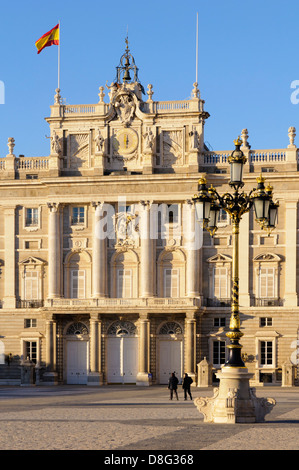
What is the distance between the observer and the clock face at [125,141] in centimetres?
7388

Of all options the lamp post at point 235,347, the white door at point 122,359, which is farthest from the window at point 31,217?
the lamp post at point 235,347

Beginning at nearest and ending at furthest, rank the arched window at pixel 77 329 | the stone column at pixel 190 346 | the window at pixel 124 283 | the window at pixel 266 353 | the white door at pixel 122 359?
1. the stone column at pixel 190 346
2. the window at pixel 266 353
3. the white door at pixel 122 359
4. the window at pixel 124 283
5. the arched window at pixel 77 329

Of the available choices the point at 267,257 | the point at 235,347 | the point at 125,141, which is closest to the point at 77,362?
the point at 267,257

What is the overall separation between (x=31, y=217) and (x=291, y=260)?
61.4ft

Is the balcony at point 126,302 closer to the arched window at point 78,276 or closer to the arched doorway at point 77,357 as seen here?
the arched window at point 78,276

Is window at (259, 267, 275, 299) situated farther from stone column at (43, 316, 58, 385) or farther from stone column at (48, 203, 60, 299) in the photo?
stone column at (43, 316, 58, 385)

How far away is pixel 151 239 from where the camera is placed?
72000 mm

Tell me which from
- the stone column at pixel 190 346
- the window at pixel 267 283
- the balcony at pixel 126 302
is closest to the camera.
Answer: the stone column at pixel 190 346

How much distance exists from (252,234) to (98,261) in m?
10.7

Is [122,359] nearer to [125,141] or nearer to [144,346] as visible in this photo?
[144,346]

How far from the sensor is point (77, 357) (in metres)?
72.8

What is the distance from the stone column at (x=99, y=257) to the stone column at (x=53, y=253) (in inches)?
101
